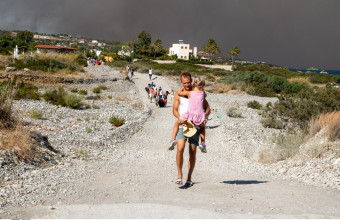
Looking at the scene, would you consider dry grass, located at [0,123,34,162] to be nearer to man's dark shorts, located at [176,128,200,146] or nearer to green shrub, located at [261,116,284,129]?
man's dark shorts, located at [176,128,200,146]

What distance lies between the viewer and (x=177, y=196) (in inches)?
211

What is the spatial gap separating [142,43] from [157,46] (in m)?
5.21

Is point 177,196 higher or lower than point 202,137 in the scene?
lower

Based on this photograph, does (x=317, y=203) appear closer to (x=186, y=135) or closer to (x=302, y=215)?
(x=302, y=215)

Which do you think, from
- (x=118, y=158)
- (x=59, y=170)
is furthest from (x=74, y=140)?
(x=59, y=170)

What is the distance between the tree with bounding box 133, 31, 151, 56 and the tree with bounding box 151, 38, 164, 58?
5.72ft

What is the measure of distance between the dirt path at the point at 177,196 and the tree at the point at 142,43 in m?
106

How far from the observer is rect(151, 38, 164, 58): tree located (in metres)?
113

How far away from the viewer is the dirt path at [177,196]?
4.45 meters

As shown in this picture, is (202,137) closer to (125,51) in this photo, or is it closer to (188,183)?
(188,183)

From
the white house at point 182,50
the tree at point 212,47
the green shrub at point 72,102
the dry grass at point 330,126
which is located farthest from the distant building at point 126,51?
the dry grass at point 330,126

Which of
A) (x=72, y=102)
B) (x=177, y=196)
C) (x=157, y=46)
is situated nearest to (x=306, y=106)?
(x=177, y=196)

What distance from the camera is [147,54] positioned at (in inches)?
4407

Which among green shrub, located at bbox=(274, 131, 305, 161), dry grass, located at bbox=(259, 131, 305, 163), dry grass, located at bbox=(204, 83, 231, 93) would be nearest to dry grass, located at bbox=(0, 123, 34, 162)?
dry grass, located at bbox=(259, 131, 305, 163)
